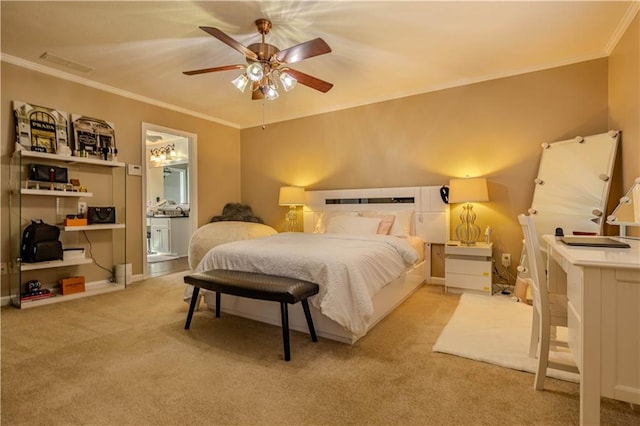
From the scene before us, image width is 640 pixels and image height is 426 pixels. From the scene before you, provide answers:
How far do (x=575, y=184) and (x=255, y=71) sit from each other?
10.9 feet

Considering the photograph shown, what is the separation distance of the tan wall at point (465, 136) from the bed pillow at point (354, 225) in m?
0.75

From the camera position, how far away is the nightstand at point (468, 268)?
138 inches

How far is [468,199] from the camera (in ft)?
11.6

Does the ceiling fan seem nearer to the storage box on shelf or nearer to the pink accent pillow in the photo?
the pink accent pillow

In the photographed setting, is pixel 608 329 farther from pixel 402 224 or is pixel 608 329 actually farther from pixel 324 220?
pixel 324 220

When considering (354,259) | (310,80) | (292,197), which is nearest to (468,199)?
(354,259)

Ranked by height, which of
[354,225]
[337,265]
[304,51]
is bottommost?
[337,265]

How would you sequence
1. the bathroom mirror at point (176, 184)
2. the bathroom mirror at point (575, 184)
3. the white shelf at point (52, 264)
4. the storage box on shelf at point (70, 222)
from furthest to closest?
the bathroom mirror at point (176, 184)
the storage box on shelf at point (70, 222)
the white shelf at point (52, 264)
the bathroom mirror at point (575, 184)

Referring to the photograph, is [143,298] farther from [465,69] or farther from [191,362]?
[465,69]

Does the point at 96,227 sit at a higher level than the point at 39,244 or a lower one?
higher

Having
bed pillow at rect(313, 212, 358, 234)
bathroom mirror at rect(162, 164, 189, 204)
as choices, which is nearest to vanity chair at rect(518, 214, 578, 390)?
bed pillow at rect(313, 212, 358, 234)

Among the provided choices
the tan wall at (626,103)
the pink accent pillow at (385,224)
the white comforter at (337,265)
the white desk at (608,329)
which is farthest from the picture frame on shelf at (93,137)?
the tan wall at (626,103)

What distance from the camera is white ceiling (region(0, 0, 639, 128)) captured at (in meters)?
2.50

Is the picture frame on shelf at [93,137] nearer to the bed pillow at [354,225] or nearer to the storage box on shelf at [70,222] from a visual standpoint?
the storage box on shelf at [70,222]
